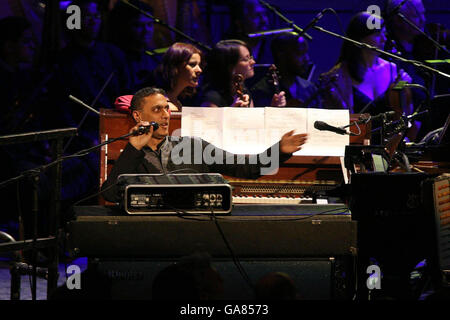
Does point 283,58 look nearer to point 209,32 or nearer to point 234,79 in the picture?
point 209,32

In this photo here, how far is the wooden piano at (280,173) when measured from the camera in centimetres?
515

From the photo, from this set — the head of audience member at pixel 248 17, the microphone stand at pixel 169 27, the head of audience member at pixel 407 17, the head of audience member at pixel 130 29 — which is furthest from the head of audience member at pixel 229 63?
the head of audience member at pixel 407 17

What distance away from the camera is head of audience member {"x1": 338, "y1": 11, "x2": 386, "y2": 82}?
7316mm

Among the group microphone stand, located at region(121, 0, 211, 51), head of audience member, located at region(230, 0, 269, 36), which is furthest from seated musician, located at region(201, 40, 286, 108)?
head of audience member, located at region(230, 0, 269, 36)

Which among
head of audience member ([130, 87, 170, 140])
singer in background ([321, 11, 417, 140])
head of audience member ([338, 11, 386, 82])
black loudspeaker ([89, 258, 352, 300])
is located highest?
head of audience member ([338, 11, 386, 82])

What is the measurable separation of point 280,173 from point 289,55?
102 inches

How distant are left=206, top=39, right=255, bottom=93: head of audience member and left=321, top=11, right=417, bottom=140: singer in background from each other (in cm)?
199

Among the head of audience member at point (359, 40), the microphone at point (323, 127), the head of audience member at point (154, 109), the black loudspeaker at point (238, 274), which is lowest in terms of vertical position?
the black loudspeaker at point (238, 274)

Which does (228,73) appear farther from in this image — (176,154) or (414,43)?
(414,43)

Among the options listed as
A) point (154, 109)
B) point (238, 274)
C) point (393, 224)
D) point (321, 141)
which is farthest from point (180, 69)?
point (238, 274)

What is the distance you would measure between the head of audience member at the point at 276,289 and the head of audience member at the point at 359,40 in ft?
16.3

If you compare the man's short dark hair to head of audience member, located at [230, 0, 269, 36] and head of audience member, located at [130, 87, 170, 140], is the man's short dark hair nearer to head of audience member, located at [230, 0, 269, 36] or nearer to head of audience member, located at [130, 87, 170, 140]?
head of audience member, located at [130, 87, 170, 140]

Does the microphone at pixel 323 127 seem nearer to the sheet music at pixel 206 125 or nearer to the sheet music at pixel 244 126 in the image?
the sheet music at pixel 244 126
